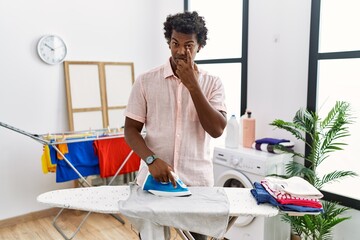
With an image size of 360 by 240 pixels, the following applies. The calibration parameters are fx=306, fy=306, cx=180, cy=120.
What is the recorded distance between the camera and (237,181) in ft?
8.24

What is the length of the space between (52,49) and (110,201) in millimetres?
2124

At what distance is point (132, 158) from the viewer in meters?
2.88

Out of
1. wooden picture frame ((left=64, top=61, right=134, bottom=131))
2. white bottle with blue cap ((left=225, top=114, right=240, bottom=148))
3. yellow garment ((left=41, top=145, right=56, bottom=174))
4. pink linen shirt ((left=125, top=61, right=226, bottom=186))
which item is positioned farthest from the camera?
wooden picture frame ((left=64, top=61, right=134, bottom=131))

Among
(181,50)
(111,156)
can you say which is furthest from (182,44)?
(111,156)

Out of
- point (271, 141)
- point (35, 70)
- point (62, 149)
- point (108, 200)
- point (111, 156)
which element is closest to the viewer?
point (108, 200)

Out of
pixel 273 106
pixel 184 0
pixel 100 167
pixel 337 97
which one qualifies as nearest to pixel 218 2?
pixel 184 0

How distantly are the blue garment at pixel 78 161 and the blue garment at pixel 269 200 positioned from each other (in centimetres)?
170

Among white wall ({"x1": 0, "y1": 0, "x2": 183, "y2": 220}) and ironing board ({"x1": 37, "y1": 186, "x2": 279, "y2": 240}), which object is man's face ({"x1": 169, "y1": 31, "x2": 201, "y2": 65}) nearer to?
ironing board ({"x1": 37, "y1": 186, "x2": 279, "y2": 240})

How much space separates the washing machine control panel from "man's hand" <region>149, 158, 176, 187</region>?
1.20m

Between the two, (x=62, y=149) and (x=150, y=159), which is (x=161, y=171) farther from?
(x=62, y=149)

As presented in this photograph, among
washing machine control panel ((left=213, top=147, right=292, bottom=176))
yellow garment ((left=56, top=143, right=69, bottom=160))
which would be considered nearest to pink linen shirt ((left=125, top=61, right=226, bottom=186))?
washing machine control panel ((left=213, top=147, right=292, bottom=176))

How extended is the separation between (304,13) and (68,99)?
220cm

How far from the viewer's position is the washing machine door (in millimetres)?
2307

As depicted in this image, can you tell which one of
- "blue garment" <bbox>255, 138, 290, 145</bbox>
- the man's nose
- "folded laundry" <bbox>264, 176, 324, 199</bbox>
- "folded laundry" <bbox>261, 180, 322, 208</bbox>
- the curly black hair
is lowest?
"blue garment" <bbox>255, 138, 290, 145</bbox>
